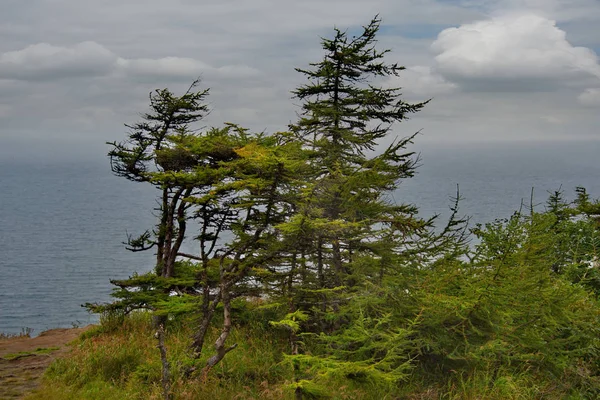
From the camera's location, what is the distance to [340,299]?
11.3 meters

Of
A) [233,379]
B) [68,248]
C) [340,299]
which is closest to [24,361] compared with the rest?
[233,379]

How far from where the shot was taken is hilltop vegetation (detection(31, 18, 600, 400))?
917cm

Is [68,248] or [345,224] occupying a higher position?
[345,224]

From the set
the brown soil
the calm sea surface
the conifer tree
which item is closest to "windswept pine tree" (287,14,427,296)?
the conifer tree

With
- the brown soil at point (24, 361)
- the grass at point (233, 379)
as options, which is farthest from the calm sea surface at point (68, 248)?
the grass at point (233, 379)

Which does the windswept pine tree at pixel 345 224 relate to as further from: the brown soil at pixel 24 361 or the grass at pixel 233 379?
the brown soil at pixel 24 361

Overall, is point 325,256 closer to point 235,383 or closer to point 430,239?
point 430,239

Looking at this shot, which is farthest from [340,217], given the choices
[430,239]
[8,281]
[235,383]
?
[8,281]

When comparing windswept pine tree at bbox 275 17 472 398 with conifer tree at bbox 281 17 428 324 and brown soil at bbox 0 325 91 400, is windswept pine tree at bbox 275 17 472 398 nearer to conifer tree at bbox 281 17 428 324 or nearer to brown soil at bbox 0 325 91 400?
conifer tree at bbox 281 17 428 324

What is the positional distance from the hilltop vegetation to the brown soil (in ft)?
2.18

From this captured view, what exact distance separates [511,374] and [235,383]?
535cm

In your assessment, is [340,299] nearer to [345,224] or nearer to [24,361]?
[345,224]

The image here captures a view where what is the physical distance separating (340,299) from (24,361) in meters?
8.77

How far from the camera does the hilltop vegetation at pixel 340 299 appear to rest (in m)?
9.17
